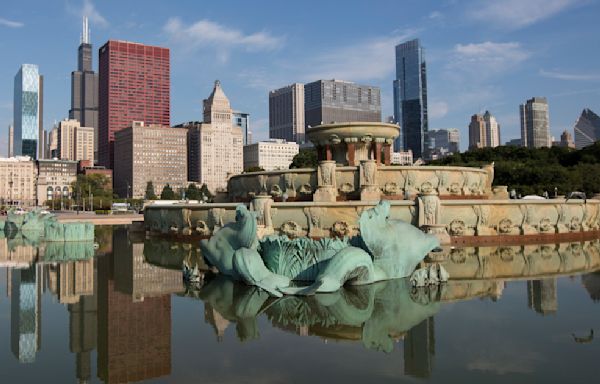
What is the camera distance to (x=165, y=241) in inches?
1082

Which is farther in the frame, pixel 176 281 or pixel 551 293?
pixel 176 281

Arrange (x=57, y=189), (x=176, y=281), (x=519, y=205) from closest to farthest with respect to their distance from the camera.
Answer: (x=176, y=281), (x=519, y=205), (x=57, y=189)

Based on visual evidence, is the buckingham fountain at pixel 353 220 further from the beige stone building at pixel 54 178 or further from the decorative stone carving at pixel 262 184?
the beige stone building at pixel 54 178

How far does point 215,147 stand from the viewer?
7323 inches

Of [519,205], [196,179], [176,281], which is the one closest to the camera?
[176,281]

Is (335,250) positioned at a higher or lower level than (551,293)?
higher

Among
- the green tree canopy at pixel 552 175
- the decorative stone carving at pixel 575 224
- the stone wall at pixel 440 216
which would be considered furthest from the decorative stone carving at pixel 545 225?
the green tree canopy at pixel 552 175

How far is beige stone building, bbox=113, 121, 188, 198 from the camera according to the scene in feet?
569

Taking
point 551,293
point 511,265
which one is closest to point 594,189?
point 511,265

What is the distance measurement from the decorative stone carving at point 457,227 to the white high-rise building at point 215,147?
164m

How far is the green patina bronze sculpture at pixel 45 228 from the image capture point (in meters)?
27.0

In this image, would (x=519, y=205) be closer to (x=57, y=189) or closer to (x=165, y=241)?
→ (x=165, y=241)

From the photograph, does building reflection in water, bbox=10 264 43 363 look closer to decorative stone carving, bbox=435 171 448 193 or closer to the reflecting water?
the reflecting water

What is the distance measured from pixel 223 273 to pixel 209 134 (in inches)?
6821
